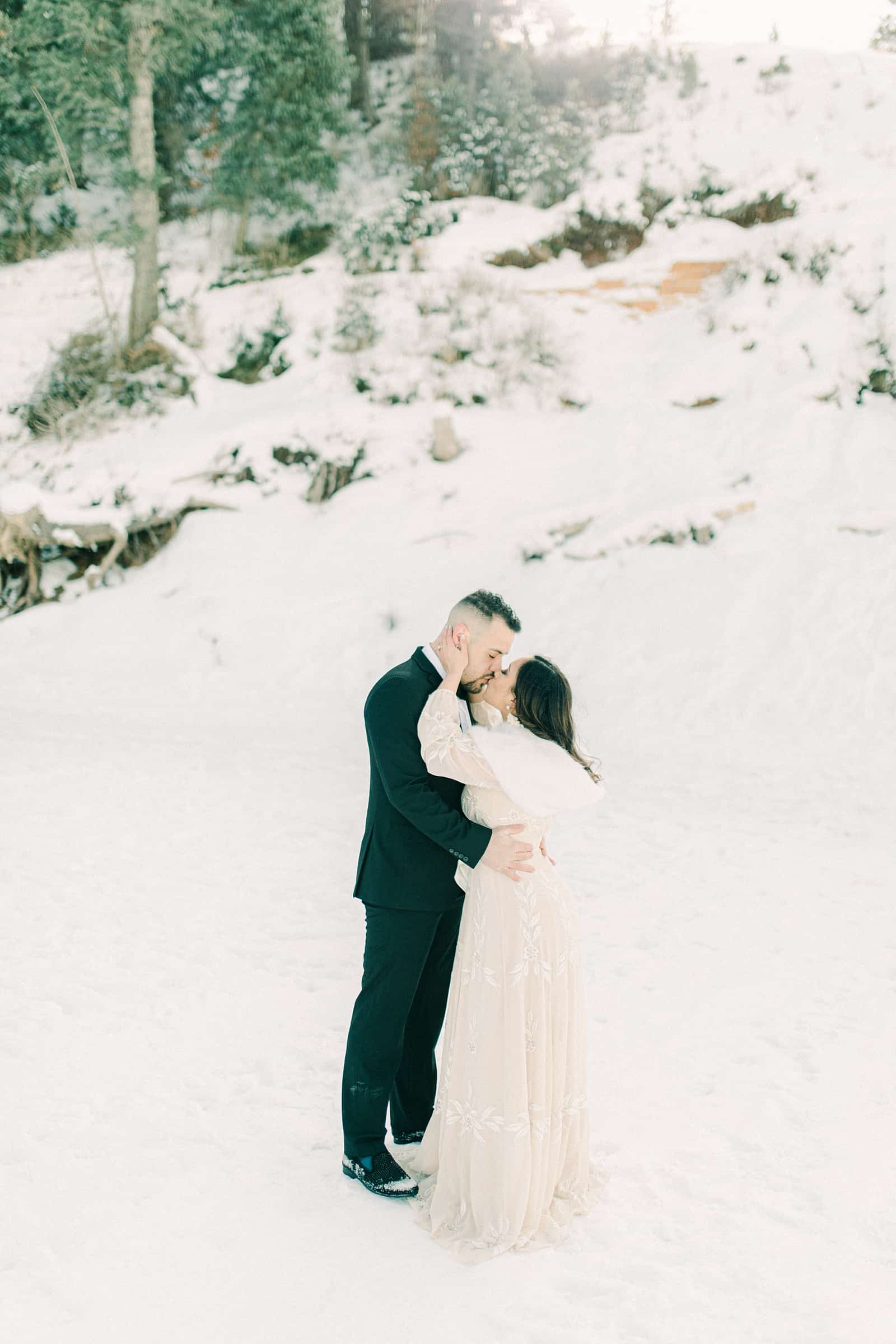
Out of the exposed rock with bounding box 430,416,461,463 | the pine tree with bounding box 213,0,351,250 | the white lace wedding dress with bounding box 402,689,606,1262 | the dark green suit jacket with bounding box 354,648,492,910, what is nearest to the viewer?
the white lace wedding dress with bounding box 402,689,606,1262

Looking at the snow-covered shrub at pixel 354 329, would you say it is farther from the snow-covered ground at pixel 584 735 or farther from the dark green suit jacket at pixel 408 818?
the dark green suit jacket at pixel 408 818

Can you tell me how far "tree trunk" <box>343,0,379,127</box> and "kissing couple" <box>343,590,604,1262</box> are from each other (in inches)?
786

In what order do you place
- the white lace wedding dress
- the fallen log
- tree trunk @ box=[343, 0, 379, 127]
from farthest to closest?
tree trunk @ box=[343, 0, 379, 127], the fallen log, the white lace wedding dress

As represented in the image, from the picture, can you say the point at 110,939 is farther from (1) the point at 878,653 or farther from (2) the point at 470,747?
(1) the point at 878,653

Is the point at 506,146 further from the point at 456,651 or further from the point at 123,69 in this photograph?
the point at 456,651

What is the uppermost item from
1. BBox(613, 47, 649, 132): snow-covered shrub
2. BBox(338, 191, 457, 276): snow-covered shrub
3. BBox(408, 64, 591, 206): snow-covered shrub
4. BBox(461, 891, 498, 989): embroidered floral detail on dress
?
BBox(613, 47, 649, 132): snow-covered shrub

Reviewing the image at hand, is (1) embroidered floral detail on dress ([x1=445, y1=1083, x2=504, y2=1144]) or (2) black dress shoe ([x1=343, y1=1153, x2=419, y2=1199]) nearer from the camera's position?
(1) embroidered floral detail on dress ([x1=445, y1=1083, x2=504, y2=1144])

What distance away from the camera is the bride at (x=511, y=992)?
2.72 m

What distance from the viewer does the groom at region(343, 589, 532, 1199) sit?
2.82m

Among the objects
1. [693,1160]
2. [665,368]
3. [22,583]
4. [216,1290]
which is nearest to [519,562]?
[665,368]

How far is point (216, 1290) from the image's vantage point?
2.62 metres

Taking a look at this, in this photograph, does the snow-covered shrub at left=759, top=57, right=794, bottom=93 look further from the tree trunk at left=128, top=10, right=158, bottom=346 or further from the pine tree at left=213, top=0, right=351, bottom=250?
the tree trunk at left=128, top=10, right=158, bottom=346

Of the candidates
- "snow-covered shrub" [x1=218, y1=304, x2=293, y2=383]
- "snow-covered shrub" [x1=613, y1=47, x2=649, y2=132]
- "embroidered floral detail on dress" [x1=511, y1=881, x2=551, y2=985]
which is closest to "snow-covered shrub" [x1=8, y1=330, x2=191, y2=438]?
"snow-covered shrub" [x1=218, y1=304, x2=293, y2=383]

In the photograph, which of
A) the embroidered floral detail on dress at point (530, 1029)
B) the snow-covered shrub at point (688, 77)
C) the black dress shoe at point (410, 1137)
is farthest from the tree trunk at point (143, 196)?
the embroidered floral detail on dress at point (530, 1029)
